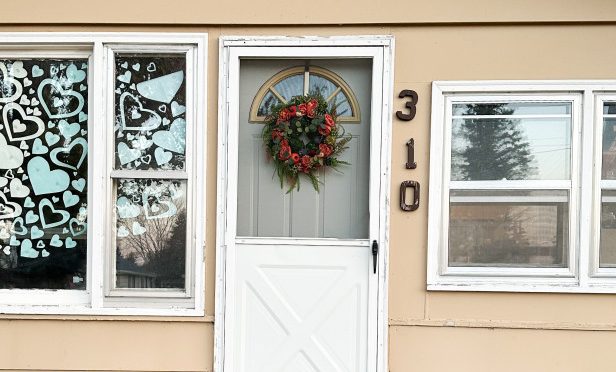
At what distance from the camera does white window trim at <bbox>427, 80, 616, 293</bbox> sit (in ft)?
8.55

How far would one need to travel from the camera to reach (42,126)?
2787mm

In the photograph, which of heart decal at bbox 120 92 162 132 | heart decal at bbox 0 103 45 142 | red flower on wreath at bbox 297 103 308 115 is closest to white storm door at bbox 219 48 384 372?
red flower on wreath at bbox 297 103 308 115

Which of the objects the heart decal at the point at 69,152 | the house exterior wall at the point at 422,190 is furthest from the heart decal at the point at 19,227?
the house exterior wall at the point at 422,190

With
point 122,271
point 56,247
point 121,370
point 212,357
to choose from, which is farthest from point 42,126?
point 212,357

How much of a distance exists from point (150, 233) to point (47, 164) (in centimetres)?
83

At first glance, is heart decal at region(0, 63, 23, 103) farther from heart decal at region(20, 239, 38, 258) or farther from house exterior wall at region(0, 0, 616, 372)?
heart decal at region(20, 239, 38, 258)

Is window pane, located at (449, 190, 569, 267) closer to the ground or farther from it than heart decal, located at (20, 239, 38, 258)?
farther from it

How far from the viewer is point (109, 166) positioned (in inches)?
108

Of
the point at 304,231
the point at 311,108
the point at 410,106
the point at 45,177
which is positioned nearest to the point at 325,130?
the point at 311,108

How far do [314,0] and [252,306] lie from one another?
1986 mm

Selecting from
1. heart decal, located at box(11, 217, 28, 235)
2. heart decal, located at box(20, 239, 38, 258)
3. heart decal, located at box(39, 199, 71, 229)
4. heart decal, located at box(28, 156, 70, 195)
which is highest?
heart decal, located at box(28, 156, 70, 195)

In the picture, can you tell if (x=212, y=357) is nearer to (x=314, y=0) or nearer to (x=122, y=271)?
(x=122, y=271)

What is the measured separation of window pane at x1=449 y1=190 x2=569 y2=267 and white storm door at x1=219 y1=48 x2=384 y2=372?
0.54 m

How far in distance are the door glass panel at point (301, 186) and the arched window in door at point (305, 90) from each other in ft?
0.05
